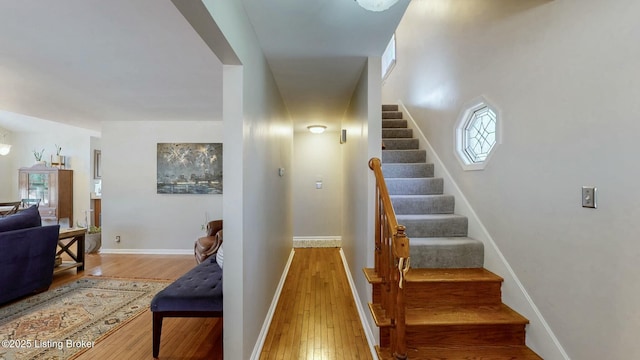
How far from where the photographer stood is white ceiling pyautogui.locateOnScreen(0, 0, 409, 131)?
5.63ft

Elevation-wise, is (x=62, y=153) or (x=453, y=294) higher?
(x=62, y=153)

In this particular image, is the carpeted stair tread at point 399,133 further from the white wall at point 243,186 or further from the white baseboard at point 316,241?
the white baseboard at point 316,241

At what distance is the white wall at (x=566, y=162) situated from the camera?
1217mm

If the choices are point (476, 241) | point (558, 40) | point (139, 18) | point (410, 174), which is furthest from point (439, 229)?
point (139, 18)

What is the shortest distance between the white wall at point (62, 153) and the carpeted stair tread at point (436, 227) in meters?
7.34

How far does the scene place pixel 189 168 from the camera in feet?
15.5

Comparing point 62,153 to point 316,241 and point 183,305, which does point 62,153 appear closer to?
point 316,241

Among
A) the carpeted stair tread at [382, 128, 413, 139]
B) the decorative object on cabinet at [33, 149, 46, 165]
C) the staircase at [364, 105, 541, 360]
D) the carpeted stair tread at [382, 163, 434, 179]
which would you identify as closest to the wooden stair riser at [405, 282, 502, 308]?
the staircase at [364, 105, 541, 360]

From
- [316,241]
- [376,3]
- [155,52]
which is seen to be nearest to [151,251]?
[316,241]

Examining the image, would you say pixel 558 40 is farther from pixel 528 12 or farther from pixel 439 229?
pixel 439 229

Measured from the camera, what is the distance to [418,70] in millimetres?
3709

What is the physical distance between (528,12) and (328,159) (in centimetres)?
390

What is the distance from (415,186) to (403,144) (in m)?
0.89

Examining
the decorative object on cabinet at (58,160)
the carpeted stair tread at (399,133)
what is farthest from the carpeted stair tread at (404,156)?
the decorative object on cabinet at (58,160)
